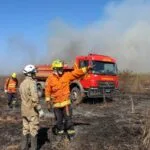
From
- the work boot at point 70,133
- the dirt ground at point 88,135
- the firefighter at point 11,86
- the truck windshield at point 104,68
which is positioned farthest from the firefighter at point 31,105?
the truck windshield at point 104,68

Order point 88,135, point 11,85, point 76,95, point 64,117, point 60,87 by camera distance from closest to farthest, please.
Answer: point 60,87, point 64,117, point 88,135, point 11,85, point 76,95

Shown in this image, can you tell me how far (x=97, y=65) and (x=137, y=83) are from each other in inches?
588

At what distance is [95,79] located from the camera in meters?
22.4

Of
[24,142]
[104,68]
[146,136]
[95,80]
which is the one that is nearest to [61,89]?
[24,142]

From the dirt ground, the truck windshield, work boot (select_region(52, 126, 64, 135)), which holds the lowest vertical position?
the dirt ground

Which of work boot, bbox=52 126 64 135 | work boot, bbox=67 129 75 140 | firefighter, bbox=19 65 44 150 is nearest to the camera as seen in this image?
firefighter, bbox=19 65 44 150

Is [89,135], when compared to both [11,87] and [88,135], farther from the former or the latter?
[11,87]

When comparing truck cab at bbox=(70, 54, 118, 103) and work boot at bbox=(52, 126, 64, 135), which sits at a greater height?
truck cab at bbox=(70, 54, 118, 103)

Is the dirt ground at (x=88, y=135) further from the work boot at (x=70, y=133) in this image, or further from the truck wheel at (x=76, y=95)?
the truck wheel at (x=76, y=95)

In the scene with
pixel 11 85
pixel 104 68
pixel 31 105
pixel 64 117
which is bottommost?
pixel 64 117

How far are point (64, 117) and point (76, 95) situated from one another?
11365 millimetres

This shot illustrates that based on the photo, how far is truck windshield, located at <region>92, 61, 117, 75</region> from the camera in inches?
888

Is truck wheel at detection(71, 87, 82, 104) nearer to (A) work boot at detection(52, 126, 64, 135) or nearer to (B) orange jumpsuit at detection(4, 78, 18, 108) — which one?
(B) orange jumpsuit at detection(4, 78, 18, 108)

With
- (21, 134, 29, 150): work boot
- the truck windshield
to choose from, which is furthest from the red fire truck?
(21, 134, 29, 150): work boot
